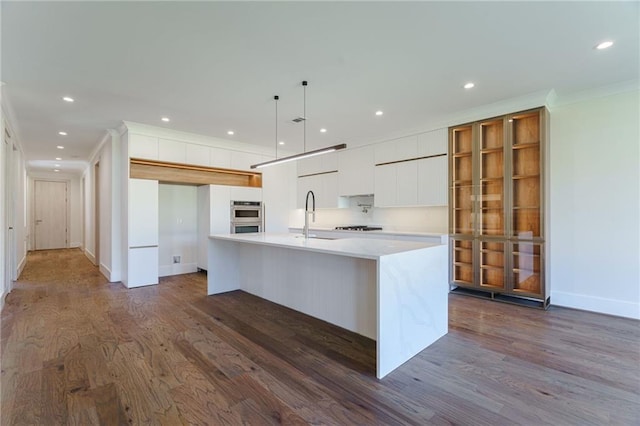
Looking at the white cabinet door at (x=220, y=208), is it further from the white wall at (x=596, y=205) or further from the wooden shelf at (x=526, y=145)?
the white wall at (x=596, y=205)

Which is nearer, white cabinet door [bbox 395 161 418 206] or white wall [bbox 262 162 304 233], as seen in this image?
white cabinet door [bbox 395 161 418 206]

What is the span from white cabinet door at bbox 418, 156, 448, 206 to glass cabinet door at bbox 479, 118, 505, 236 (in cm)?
53

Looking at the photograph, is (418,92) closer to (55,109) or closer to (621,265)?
(621,265)

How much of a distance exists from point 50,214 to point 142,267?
815 cm

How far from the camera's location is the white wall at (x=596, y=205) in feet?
11.2

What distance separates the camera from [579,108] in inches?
147

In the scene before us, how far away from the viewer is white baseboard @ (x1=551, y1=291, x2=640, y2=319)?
11.2 ft

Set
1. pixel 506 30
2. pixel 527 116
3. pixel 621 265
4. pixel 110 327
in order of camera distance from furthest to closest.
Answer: pixel 527 116 < pixel 621 265 < pixel 110 327 < pixel 506 30

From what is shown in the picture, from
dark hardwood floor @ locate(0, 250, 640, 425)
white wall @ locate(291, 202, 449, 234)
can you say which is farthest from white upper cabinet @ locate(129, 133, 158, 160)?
white wall @ locate(291, 202, 449, 234)

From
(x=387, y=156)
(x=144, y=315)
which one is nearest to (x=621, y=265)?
(x=387, y=156)

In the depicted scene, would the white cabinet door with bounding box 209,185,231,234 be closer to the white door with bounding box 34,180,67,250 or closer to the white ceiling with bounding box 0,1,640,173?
the white ceiling with bounding box 0,1,640,173

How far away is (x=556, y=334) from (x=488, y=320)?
60 cm

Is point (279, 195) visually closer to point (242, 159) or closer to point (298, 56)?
point (242, 159)

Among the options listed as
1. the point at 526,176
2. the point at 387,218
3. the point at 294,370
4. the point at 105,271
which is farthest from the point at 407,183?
the point at 105,271
